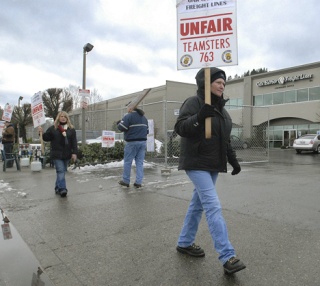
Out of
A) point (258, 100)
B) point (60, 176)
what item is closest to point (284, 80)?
point (258, 100)

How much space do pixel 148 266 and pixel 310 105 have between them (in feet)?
105

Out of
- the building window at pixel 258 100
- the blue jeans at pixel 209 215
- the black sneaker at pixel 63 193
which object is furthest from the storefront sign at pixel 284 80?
the blue jeans at pixel 209 215

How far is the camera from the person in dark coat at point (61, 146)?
642 centimetres

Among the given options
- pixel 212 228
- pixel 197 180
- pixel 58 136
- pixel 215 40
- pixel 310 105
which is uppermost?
pixel 310 105

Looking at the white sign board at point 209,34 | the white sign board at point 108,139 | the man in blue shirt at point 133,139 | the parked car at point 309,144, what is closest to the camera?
the white sign board at point 209,34

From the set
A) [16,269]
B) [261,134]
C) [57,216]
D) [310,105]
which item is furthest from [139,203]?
[310,105]

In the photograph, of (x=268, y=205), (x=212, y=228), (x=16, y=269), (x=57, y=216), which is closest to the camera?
(x=212, y=228)

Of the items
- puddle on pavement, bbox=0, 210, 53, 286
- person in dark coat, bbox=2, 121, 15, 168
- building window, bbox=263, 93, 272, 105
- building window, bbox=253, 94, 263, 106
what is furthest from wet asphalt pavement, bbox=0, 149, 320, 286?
building window, bbox=253, 94, 263, 106

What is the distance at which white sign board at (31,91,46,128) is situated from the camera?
9.50 m

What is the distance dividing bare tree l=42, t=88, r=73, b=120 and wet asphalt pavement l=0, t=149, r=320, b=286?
147 ft

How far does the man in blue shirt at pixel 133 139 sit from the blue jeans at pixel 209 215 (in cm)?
386

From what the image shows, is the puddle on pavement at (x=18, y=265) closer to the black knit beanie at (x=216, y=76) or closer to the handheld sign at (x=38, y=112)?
the black knit beanie at (x=216, y=76)

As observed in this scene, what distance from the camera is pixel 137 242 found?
12.5ft

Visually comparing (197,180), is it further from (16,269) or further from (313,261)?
(16,269)
